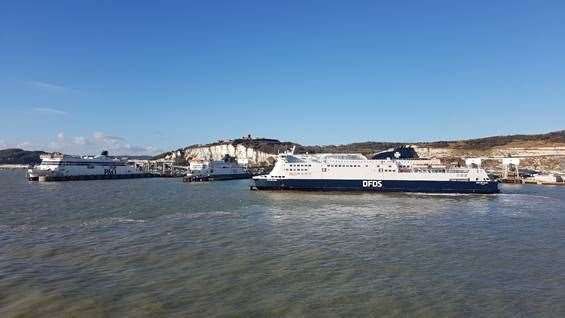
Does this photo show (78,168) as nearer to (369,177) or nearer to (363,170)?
(363,170)

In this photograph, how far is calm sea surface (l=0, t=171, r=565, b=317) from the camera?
453 inches

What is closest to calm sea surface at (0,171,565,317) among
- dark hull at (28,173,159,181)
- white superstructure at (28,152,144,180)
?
dark hull at (28,173,159,181)

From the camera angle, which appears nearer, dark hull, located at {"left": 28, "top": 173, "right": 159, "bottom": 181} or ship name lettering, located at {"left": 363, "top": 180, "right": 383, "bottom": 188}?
ship name lettering, located at {"left": 363, "top": 180, "right": 383, "bottom": 188}

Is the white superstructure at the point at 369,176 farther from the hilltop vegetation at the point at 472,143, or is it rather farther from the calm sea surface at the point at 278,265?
the hilltop vegetation at the point at 472,143

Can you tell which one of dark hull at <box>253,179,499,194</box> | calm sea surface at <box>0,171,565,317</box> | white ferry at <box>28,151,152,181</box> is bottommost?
calm sea surface at <box>0,171,565,317</box>

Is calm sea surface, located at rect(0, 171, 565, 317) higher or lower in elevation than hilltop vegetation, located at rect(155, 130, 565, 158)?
lower

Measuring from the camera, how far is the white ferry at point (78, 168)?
7750 centimetres

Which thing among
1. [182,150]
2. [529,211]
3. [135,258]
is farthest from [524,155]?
[182,150]

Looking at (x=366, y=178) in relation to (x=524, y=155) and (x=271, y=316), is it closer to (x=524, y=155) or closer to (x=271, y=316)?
(x=271, y=316)

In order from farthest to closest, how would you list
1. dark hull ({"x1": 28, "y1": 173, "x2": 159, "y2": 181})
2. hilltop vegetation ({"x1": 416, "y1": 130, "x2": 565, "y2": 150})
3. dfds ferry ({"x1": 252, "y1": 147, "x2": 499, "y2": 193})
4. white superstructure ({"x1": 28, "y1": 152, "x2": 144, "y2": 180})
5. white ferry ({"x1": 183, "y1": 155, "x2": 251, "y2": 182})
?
hilltop vegetation ({"x1": 416, "y1": 130, "x2": 565, "y2": 150}) < white ferry ({"x1": 183, "y1": 155, "x2": 251, "y2": 182}) < white superstructure ({"x1": 28, "y1": 152, "x2": 144, "y2": 180}) < dark hull ({"x1": 28, "y1": 173, "x2": 159, "y2": 181}) < dfds ferry ({"x1": 252, "y1": 147, "x2": 499, "y2": 193})

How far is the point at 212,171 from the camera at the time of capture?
85.6 metres

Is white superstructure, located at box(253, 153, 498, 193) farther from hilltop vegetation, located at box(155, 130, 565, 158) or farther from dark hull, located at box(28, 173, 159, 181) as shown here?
hilltop vegetation, located at box(155, 130, 565, 158)

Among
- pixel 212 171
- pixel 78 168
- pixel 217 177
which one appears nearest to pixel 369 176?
pixel 212 171

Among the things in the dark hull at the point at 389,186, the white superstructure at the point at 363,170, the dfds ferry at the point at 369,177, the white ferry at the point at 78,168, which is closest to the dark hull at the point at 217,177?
the white ferry at the point at 78,168
